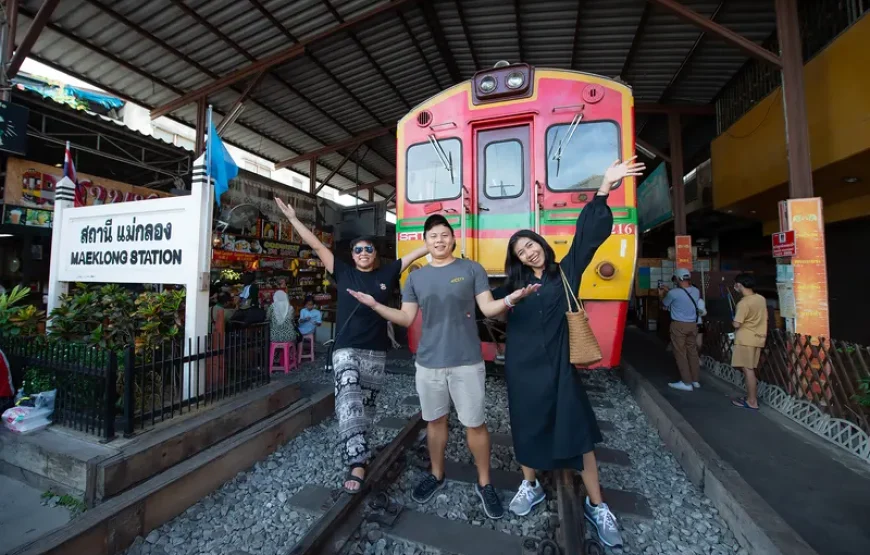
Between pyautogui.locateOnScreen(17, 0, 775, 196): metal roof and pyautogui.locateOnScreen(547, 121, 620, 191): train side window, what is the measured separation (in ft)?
16.8

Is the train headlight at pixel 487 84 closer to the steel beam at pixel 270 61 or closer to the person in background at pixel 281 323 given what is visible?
the steel beam at pixel 270 61

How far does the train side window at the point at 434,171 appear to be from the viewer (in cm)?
419

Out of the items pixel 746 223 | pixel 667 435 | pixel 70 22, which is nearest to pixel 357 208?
pixel 70 22

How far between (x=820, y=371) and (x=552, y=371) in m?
4.08

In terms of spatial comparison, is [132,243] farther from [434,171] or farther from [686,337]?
[686,337]

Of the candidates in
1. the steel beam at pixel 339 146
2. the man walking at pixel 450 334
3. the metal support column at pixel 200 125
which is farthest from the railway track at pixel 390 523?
the steel beam at pixel 339 146

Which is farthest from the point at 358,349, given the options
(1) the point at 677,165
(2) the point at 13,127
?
(1) the point at 677,165

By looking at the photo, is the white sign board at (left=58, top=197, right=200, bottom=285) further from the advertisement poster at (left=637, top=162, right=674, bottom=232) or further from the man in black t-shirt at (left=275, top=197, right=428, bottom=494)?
the advertisement poster at (left=637, top=162, right=674, bottom=232)

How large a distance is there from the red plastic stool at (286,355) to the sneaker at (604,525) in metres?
5.23

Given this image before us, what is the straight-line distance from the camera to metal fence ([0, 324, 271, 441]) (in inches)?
120

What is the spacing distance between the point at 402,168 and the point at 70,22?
20.7 ft

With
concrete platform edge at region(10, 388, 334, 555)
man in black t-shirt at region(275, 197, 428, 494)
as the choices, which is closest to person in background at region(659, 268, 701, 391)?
man in black t-shirt at region(275, 197, 428, 494)

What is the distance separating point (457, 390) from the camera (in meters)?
2.44

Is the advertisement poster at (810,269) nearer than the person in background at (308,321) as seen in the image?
Yes
